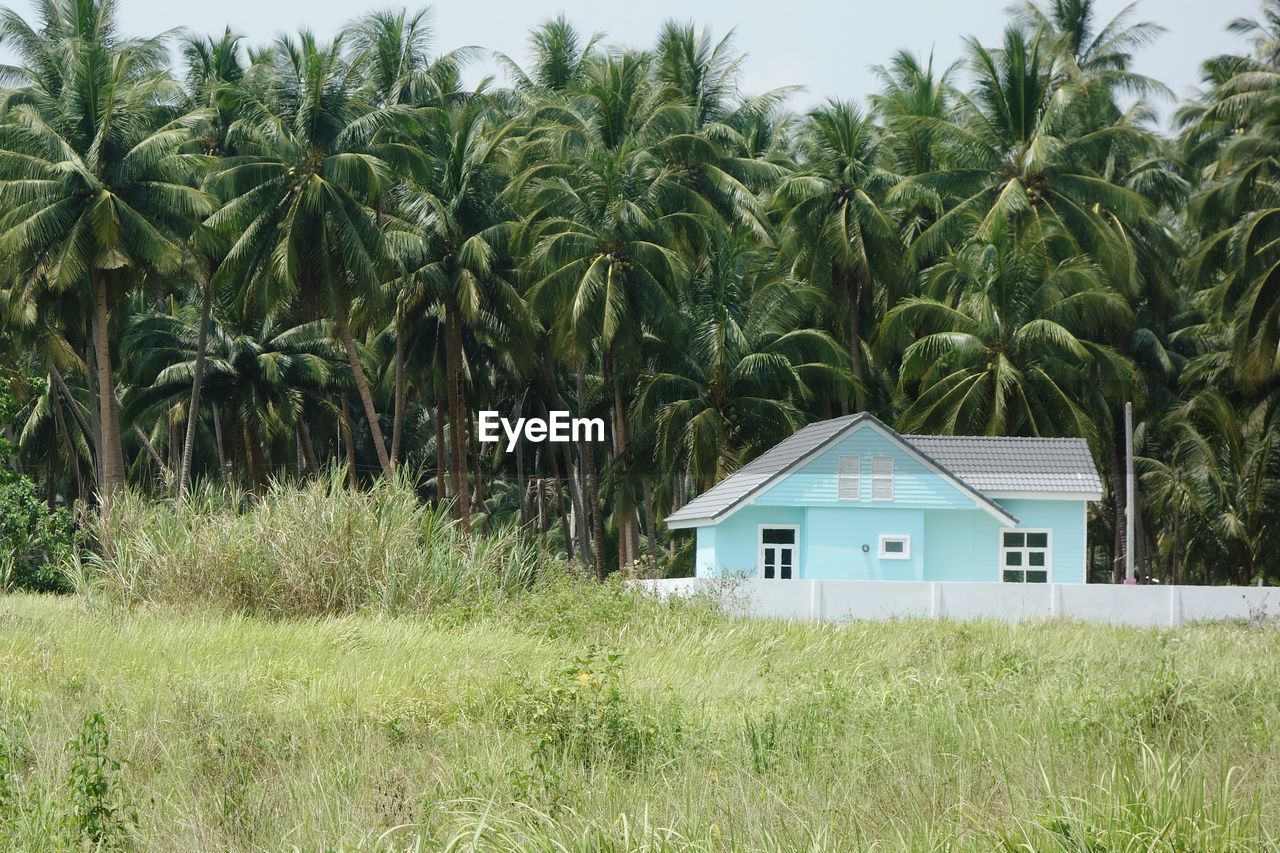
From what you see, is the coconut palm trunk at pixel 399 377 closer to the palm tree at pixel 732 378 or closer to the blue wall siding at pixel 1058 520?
the palm tree at pixel 732 378

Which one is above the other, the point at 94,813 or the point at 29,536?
the point at 29,536

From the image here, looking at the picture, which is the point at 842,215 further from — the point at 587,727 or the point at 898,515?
the point at 587,727

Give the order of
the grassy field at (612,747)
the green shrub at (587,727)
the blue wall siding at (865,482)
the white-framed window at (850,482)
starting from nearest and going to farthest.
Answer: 1. the grassy field at (612,747)
2. the green shrub at (587,727)
3. the blue wall siding at (865,482)
4. the white-framed window at (850,482)

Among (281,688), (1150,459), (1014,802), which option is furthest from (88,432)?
(1014,802)

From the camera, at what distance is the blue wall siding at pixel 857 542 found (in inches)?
1205

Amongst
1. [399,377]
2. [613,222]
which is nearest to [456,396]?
[399,377]

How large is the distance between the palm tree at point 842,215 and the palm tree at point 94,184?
51.2 feet

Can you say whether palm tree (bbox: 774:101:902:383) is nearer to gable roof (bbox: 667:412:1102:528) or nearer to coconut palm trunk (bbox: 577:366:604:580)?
gable roof (bbox: 667:412:1102:528)

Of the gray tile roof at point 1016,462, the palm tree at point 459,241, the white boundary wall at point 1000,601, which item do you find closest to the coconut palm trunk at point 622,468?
the palm tree at point 459,241

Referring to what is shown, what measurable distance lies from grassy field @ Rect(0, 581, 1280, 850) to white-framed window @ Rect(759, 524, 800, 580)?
15338 mm

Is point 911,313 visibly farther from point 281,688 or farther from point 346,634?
point 281,688

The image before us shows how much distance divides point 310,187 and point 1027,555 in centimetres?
1866

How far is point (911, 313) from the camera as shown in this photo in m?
36.8

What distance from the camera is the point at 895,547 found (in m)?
30.8
